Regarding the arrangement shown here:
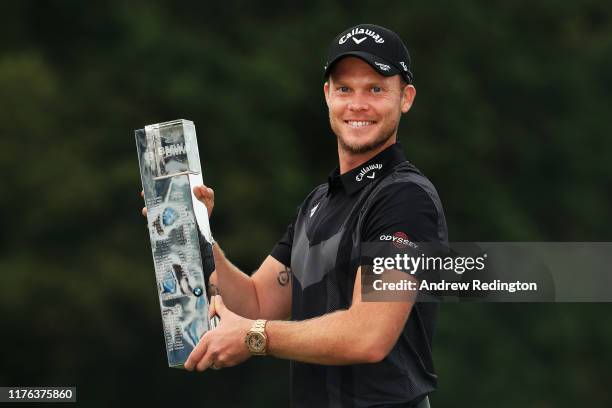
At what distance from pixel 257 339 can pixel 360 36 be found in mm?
816

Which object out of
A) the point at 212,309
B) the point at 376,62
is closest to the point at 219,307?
the point at 212,309

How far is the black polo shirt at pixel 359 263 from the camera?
2533 mm

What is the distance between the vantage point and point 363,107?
2734mm

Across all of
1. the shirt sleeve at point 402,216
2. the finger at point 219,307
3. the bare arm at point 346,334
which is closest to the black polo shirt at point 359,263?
the shirt sleeve at point 402,216

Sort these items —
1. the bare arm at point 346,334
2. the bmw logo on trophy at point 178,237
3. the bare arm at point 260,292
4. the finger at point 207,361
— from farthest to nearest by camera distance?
the bare arm at point 260,292 < the bmw logo on trophy at point 178,237 < the finger at point 207,361 < the bare arm at point 346,334

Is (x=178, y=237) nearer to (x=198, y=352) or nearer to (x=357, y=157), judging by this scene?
(x=198, y=352)

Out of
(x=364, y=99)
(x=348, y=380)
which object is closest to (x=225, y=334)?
(x=348, y=380)

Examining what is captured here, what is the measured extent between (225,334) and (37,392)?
201 inches

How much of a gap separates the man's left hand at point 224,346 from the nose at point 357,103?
1.96ft

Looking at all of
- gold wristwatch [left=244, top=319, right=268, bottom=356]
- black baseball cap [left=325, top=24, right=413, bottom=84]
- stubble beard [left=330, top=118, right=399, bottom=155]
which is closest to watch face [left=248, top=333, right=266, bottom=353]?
gold wristwatch [left=244, top=319, right=268, bottom=356]

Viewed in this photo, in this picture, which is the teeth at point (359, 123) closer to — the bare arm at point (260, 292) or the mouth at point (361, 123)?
the mouth at point (361, 123)

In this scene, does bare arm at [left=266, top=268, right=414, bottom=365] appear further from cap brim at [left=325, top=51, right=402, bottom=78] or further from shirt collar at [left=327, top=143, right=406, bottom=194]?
cap brim at [left=325, top=51, right=402, bottom=78]

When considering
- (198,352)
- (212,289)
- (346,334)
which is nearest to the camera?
(346,334)

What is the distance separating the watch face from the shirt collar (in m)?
0.45
